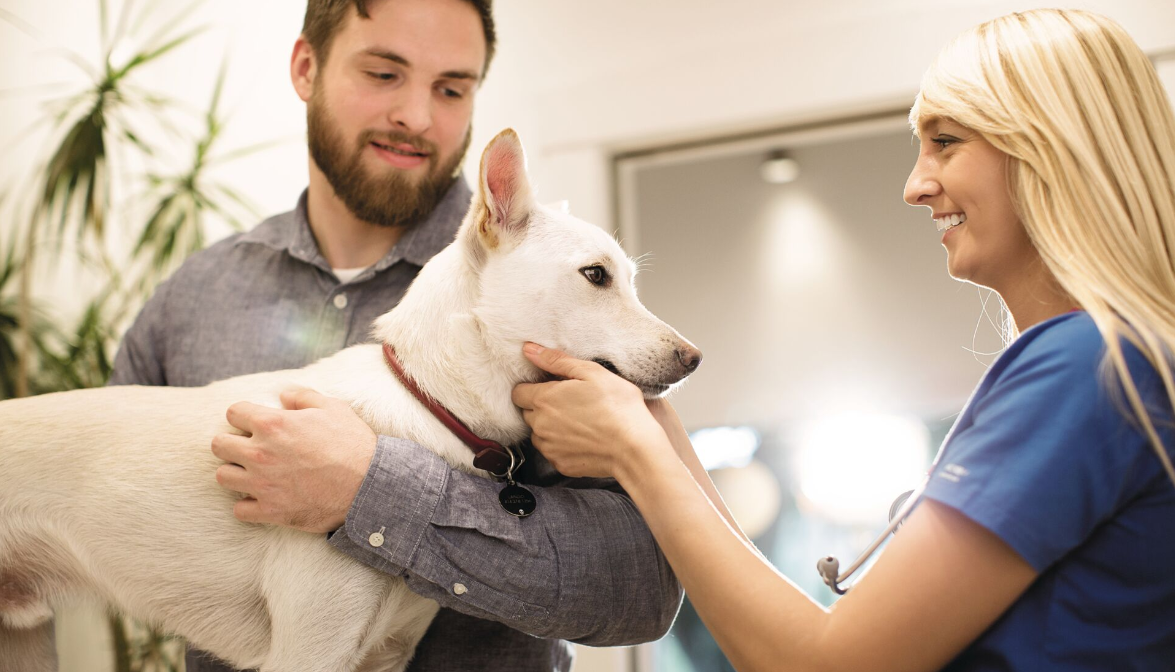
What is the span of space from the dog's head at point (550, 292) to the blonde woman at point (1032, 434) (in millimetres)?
187

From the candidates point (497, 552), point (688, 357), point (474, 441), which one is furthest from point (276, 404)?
point (688, 357)

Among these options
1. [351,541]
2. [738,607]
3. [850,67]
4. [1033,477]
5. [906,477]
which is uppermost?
[850,67]

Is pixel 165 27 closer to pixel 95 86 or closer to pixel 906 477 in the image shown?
pixel 95 86

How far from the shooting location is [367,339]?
4.43 feet

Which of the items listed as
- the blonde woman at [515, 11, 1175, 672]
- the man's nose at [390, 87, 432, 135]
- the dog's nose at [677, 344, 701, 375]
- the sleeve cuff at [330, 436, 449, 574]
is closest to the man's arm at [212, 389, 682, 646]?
the sleeve cuff at [330, 436, 449, 574]

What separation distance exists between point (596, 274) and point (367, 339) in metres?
0.45

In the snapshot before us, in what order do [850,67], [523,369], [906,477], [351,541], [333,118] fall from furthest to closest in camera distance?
[906,477] → [850,67] → [333,118] → [523,369] → [351,541]

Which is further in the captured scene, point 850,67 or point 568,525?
point 850,67

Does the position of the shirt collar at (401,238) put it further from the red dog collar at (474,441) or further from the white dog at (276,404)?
the red dog collar at (474,441)

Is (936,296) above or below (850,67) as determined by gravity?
below

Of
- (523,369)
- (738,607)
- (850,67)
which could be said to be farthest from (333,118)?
(850,67)

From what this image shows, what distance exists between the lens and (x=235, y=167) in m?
2.64

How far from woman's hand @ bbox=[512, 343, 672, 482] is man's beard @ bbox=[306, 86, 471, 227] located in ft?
1.54

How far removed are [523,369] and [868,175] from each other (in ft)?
6.31
